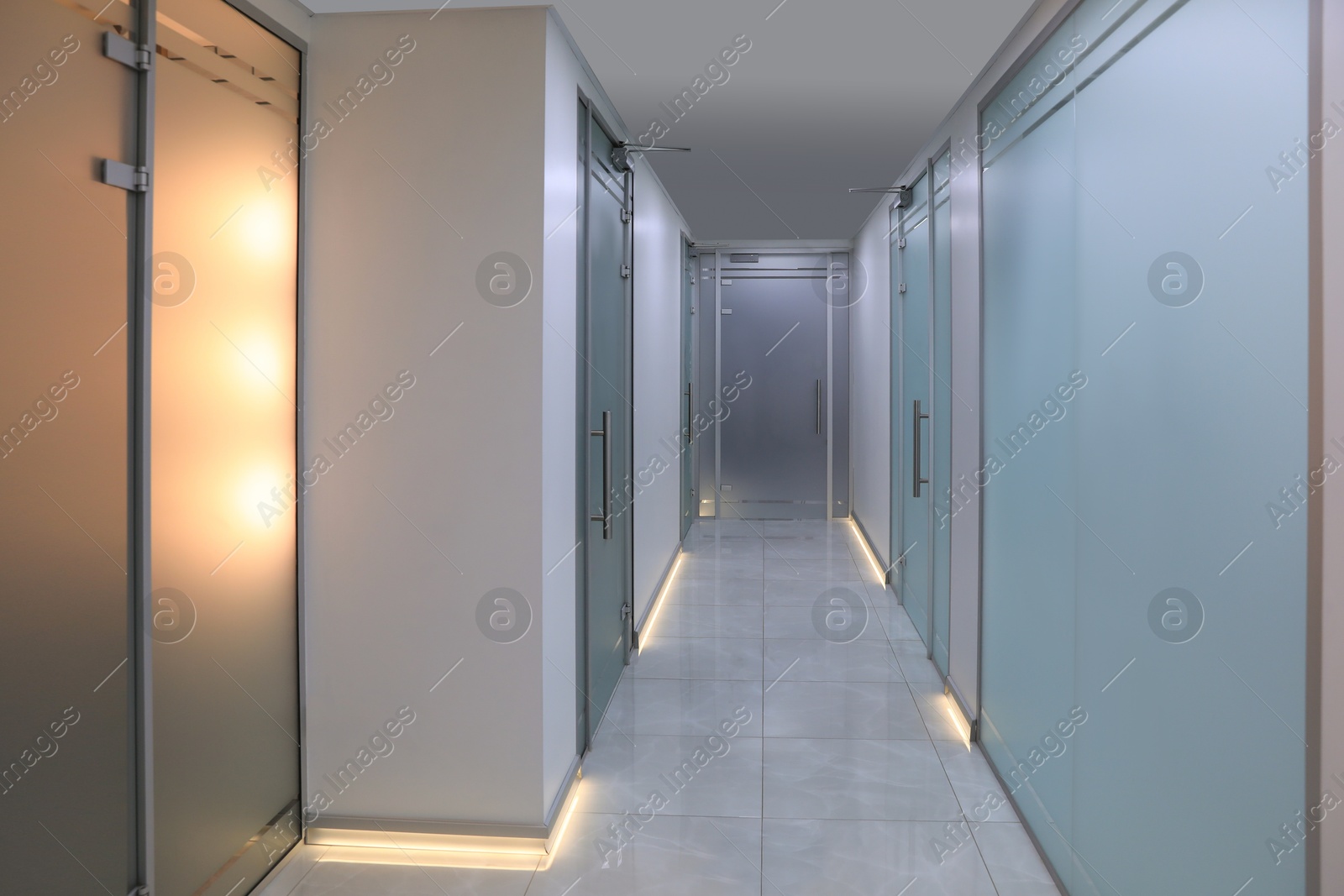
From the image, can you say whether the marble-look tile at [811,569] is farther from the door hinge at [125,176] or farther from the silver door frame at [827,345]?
the door hinge at [125,176]

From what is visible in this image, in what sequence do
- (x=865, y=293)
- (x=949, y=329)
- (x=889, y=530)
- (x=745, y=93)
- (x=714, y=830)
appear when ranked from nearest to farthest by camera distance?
(x=714, y=830) → (x=745, y=93) → (x=949, y=329) → (x=889, y=530) → (x=865, y=293)

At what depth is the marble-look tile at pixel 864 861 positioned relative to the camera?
2770 mm

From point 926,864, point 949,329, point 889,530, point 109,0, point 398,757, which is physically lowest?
point 926,864

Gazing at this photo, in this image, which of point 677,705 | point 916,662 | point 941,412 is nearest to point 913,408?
point 941,412

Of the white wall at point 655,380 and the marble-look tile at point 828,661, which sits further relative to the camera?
the white wall at point 655,380

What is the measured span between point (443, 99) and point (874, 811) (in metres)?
2.90

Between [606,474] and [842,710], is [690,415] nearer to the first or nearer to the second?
[842,710]

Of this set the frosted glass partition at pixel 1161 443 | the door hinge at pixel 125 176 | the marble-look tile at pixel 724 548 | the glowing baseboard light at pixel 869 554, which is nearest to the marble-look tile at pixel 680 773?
the frosted glass partition at pixel 1161 443

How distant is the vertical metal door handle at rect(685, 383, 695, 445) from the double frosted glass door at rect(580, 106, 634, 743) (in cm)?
351

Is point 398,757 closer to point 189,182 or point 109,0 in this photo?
point 189,182

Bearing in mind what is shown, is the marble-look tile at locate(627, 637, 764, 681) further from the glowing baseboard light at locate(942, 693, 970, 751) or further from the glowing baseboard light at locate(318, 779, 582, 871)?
the glowing baseboard light at locate(318, 779, 582, 871)

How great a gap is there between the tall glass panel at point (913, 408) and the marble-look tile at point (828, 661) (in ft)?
1.09

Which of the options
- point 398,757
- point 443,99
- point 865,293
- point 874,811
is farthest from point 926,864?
point 865,293

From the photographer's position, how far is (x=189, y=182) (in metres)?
2.33
